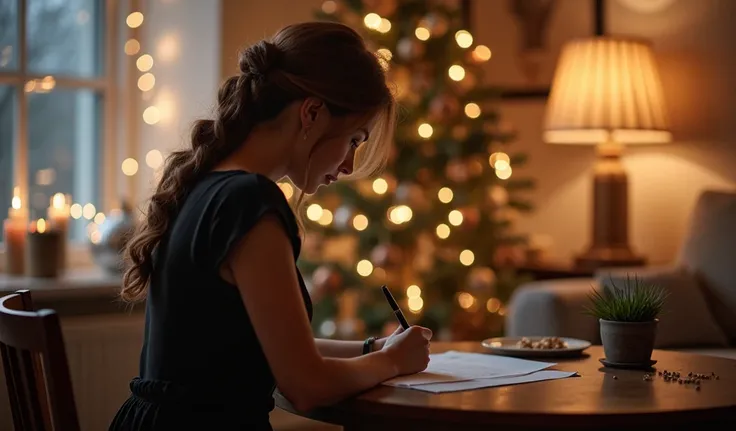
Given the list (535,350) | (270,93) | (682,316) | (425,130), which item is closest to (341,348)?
(535,350)

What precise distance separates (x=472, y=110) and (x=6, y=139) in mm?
1635

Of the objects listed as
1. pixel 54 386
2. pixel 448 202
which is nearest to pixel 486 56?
pixel 448 202

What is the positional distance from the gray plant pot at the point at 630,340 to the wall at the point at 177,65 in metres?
2.09

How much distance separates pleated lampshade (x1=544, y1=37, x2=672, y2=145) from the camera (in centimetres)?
366

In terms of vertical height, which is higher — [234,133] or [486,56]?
[486,56]

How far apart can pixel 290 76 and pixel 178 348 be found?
42cm

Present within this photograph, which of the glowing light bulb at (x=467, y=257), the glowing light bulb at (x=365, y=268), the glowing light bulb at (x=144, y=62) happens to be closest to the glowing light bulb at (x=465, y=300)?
the glowing light bulb at (x=467, y=257)

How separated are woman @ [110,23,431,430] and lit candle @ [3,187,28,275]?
1707mm

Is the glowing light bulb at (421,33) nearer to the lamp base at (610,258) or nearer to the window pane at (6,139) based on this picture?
the lamp base at (610,258)

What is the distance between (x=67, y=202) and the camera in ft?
11.2

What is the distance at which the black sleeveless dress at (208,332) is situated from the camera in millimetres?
1362

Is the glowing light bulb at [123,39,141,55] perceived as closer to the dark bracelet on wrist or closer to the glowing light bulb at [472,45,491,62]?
the glowing light bulb at [472,45,491,62]

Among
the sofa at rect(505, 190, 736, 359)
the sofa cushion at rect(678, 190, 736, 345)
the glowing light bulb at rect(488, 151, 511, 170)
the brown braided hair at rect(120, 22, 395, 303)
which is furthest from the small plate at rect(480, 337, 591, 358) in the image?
the glowing light bulb at rect(488, 151, 511, 170)

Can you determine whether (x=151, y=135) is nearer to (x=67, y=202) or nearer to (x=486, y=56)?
(x=67, y=202)
